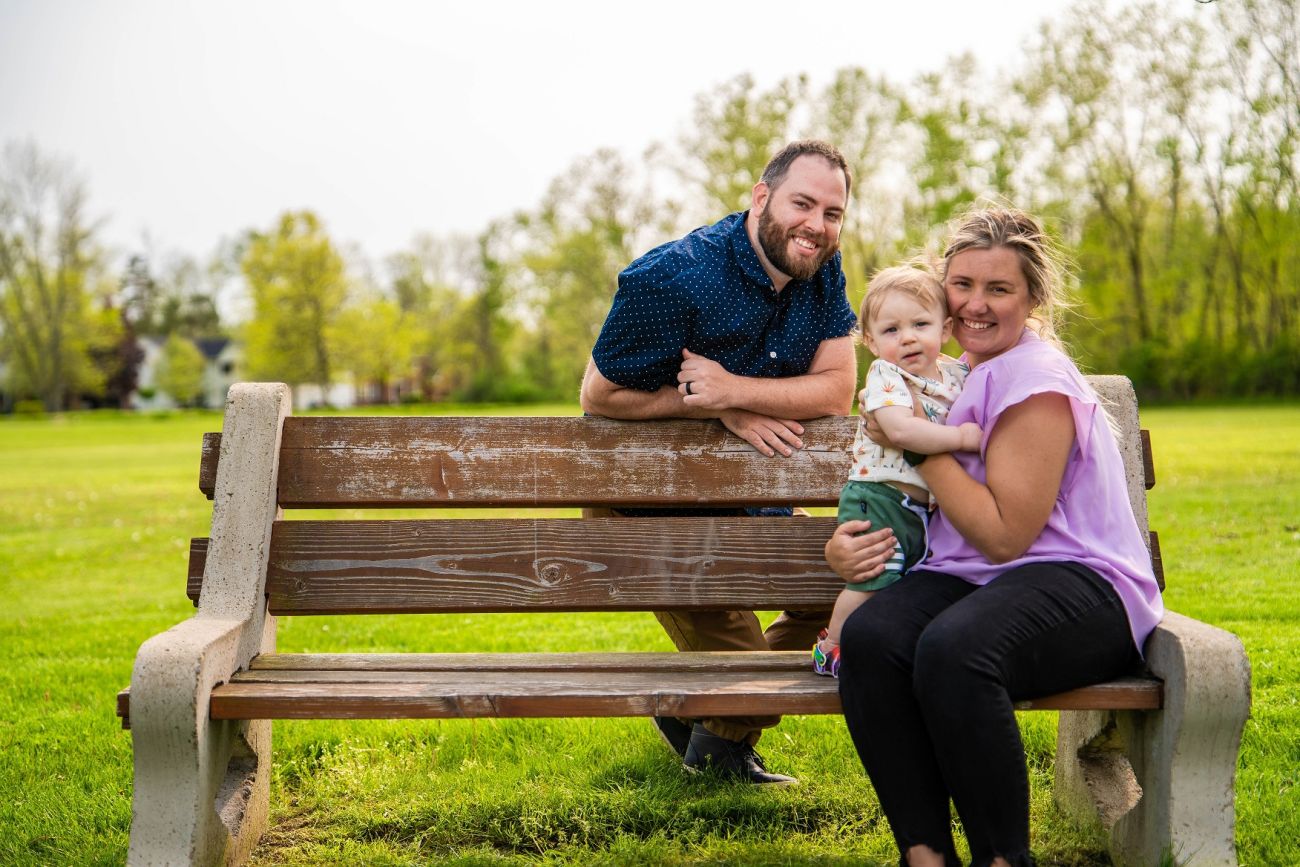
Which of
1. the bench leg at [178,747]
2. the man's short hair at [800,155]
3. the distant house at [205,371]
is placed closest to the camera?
the bench leg at [178,747]

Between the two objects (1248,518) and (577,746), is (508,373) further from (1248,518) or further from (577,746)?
(577,746)

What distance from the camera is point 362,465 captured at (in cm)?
355

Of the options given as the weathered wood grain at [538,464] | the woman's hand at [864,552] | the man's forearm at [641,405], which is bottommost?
the woman's hand at [864,552]

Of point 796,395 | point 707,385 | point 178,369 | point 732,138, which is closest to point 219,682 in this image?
point 707,385

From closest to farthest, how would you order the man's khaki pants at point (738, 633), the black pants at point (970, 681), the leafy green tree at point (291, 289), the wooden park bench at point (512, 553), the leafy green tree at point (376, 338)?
the black pants at point (970, 681), the wooden park bench at point (512, 553), the man's khaki pants at point (738, 633), the leafy green tree at point (291, 289), the leafy green tree at point (376, 338)

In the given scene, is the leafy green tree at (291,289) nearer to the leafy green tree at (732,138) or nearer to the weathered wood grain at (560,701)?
the leafy green tree at (732,138)

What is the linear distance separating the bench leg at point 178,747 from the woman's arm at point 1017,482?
70.5 inches

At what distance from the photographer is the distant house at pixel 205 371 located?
3489 inches

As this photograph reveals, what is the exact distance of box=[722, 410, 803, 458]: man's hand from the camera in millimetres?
3615

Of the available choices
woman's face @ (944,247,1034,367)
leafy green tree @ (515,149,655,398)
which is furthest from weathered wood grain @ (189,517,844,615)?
leafy green tree @ (515,149,655,398)

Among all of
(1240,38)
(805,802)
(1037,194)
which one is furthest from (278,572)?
(1037,194)

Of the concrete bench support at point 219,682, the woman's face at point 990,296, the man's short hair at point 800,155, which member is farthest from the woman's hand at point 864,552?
the concrete bench support at point 219,682

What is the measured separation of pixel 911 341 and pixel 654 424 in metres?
0.86

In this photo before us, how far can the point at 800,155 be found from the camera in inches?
145
